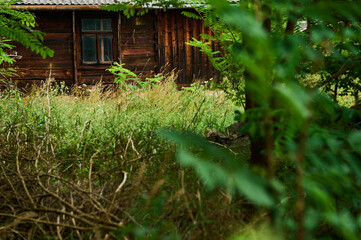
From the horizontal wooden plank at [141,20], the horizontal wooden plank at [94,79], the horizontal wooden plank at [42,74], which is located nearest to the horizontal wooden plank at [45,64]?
the horizontal wooden plank at [42,74]

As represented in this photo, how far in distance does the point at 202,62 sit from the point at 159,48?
154 cm

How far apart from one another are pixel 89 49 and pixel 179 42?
119 inches

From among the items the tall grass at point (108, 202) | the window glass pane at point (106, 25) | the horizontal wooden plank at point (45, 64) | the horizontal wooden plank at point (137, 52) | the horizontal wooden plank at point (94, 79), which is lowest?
the horizontal wooden plank at point (94, 79)

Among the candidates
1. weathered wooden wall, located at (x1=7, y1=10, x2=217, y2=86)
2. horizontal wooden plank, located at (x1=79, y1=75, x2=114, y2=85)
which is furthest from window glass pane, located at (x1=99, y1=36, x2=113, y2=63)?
horizontal wooden plank, located at (x1=79, y1=75, x2=114, y2=85)

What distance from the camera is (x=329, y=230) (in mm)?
1708

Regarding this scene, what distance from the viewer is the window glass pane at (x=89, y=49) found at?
42.1 ft

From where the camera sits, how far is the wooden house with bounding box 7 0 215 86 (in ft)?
40.5

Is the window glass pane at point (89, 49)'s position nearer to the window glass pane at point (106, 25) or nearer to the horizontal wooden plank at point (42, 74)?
the window glass pane at point (106, 25)

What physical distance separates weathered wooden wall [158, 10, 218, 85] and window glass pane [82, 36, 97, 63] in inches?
85.5

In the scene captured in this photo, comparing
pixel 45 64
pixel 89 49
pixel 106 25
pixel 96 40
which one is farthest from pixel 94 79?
pixel 106 25

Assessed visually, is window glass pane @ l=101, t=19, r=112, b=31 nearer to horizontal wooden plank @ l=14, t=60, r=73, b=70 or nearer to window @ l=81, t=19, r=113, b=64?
window @ l=81, t=19, r=113, b=64

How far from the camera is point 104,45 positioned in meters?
12.8

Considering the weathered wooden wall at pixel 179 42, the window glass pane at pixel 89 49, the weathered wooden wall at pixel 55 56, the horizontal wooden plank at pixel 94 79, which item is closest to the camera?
the weathered wooden wall at pixel 55 56

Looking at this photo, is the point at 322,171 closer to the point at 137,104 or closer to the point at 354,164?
the point at 354,164
